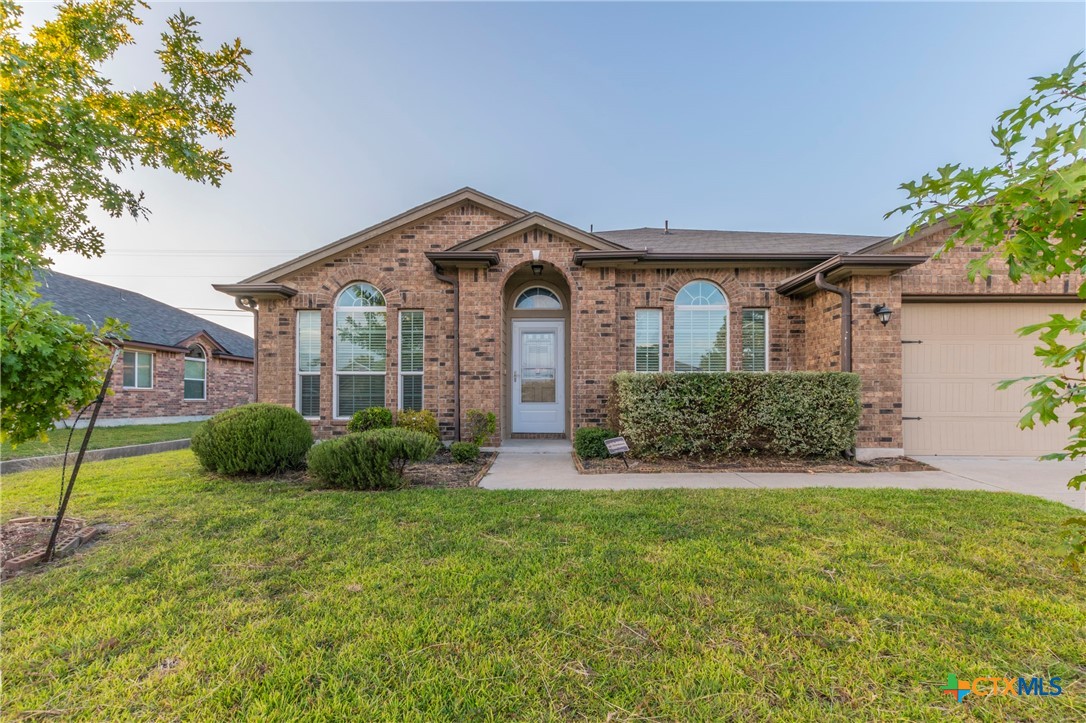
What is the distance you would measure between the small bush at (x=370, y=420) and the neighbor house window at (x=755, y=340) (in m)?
6.76

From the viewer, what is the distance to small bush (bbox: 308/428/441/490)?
478 centimetres

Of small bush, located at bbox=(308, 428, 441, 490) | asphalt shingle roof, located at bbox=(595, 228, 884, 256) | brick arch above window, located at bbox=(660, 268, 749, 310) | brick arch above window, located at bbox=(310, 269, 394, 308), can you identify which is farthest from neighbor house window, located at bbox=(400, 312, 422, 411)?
brick arch above window, located at bbox=(660, 268, 749, 310)

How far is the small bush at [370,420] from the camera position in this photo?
7.18 m

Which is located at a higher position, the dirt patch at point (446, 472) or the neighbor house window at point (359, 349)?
the neighbor house window at point (359, 349)

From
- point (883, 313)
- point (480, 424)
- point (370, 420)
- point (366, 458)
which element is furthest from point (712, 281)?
point (370, 420)

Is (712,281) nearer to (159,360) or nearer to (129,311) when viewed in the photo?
(159,360)

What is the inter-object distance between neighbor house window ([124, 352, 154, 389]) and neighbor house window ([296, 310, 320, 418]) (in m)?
9.19

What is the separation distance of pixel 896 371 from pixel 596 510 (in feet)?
19.3

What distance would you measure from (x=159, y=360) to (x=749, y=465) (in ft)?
58.5

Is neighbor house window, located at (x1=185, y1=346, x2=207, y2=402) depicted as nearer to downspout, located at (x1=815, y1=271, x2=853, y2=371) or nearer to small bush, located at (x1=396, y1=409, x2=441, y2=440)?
small bush, located at (x1=396, y1=409, x2=441, y2=440)

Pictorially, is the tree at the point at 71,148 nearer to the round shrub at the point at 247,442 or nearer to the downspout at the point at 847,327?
the round shrub at the point at 247,442

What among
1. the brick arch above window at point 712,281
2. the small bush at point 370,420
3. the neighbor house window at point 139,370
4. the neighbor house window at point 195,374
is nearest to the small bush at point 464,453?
the small bush at point 370,420

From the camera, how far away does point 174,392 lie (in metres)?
14.1

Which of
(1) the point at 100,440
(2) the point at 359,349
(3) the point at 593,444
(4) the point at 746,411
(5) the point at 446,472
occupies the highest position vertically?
(2) the point at 359,349
